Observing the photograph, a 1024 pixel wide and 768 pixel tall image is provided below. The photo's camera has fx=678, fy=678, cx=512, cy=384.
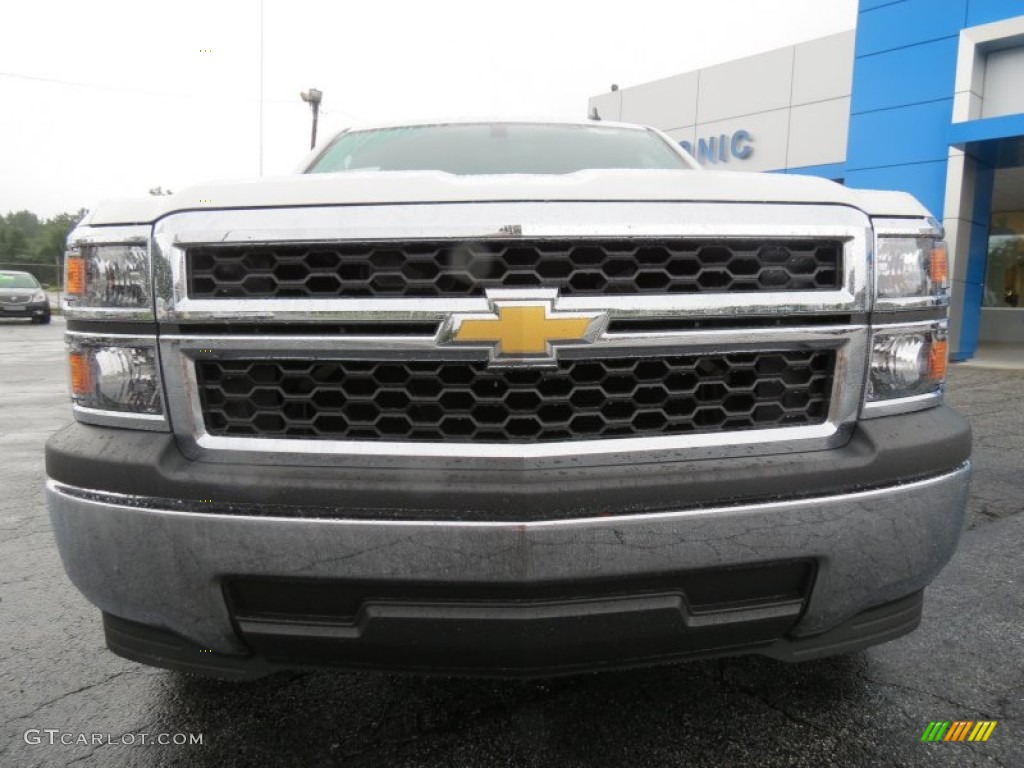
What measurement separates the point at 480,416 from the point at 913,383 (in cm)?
102

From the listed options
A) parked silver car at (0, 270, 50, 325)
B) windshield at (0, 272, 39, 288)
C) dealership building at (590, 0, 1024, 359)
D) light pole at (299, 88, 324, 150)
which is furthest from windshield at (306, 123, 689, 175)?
windshield at (0, 272, 39, 288)

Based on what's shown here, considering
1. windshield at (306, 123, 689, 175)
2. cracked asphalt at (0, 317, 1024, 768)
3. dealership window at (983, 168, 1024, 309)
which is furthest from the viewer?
dealership window at (983, 168, 1024, 309)

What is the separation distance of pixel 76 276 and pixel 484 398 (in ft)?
3.17

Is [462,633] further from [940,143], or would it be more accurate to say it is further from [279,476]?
[940,143]

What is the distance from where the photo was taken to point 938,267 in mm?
1608

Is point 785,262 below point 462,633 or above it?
above

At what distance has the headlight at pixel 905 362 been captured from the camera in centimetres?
154

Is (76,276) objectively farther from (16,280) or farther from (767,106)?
(16,280)

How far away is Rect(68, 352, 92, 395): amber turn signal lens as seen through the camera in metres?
1.52

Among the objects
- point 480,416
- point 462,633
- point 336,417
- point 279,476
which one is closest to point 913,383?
point 480,416

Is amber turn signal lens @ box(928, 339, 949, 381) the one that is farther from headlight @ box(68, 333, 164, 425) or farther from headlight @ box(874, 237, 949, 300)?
headlight @ box(68, 333, 164, 425)

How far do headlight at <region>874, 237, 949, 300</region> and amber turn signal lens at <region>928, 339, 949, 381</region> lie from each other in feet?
0.38

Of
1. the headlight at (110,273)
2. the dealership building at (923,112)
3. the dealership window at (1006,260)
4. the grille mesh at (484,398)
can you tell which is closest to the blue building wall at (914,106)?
the dealership building at (923,112)

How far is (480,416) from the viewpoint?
144 centimetres
